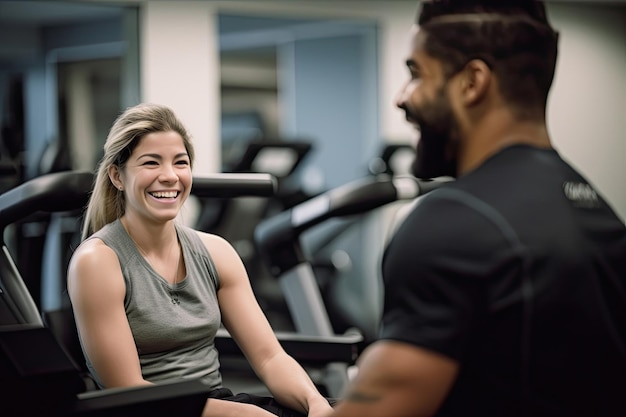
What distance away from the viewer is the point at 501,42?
4.19 feet

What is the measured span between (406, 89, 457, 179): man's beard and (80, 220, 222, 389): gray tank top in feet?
2.89

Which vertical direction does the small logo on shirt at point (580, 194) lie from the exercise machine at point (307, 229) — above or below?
above

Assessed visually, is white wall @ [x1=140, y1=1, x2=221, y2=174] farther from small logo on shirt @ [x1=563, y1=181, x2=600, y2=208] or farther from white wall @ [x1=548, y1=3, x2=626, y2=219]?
small logo on shirt @ [x1=563, y1=181, x2=600, y2=208]

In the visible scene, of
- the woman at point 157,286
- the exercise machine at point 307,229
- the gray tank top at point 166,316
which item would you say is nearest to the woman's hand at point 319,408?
the woman at point 157,286

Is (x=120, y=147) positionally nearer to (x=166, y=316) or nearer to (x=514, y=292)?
(x=166, y=316)

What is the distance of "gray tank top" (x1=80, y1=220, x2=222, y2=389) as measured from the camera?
79.3 inches

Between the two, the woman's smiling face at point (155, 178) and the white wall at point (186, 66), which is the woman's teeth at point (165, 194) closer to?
the woman's smiling face at point (155, 178)

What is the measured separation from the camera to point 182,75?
551cm

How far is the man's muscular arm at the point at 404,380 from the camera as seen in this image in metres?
→ 1.17

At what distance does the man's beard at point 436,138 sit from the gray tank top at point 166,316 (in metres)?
0.88

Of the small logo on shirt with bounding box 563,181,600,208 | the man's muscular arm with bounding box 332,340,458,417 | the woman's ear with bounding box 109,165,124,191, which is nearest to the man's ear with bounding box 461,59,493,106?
the small logo on shirt with bounding box 563,181,600,208

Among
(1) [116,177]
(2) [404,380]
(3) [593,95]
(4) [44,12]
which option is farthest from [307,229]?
(4) [44,12]

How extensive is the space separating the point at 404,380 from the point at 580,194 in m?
0.36

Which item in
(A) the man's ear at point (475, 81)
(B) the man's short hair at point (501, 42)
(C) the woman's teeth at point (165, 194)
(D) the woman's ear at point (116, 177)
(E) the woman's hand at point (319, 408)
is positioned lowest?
(E) the woman's hand at point (319, 408)
